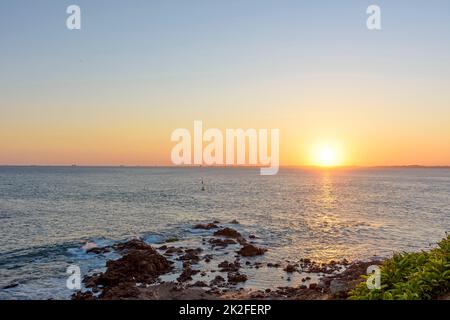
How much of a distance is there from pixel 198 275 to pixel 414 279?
21.2 m

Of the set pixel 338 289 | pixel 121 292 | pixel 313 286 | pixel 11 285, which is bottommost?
pixel 11 285

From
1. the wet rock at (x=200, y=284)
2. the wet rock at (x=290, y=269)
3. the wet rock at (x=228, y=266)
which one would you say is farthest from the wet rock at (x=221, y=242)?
the wet rock at (x=200, y=284)

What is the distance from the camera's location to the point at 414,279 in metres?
11.0

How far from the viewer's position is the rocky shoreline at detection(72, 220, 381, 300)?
81.9ft

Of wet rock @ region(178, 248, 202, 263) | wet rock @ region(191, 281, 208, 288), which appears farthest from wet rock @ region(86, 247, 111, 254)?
wet rock @ region(191, 281, 208, 288)

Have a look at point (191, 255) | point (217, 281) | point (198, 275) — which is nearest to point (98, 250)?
point (191, 255)

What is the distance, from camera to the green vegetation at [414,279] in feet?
34.2

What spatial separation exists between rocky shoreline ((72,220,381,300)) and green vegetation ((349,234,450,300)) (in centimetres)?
518

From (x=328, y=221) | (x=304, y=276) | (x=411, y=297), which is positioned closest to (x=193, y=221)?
(x=328, y=221)

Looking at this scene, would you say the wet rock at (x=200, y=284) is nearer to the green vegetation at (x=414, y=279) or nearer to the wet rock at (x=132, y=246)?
the wet rock at (x=132, y=246)

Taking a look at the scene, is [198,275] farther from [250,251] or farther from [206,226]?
[206,226]

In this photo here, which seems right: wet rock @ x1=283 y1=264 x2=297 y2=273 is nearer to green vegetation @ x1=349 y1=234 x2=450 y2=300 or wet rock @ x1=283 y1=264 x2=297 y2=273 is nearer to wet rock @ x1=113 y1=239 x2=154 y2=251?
wet rock @ x1=113 y1=239 x2=154 y2=251
